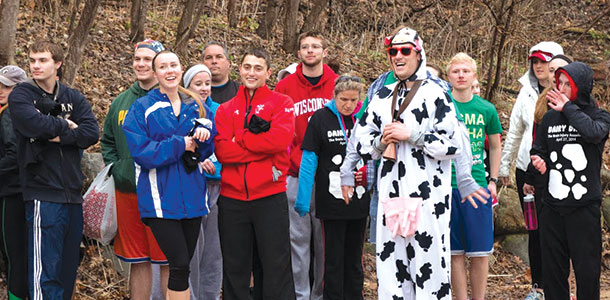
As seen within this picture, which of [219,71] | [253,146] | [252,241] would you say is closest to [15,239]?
[252,241]

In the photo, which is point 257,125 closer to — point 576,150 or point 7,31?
point 576,150

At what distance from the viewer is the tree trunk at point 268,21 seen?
13766 mm

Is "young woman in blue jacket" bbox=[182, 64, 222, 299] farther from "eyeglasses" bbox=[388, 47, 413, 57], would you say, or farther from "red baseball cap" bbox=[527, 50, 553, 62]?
"red baseball cap" bbox=[527, 50, 553, 62]

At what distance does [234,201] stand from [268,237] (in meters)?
0.39

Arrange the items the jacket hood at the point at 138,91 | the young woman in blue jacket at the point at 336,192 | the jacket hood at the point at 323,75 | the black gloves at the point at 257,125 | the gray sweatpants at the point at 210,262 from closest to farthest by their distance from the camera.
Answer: the black gloves at the point at 257,125 < the jacket hood at the point at 138,91 < the young woman in blue jacket at the point at 336,192 < the gray sweatpants at the point at 210,262 < the jacket hood at the point at 323,75

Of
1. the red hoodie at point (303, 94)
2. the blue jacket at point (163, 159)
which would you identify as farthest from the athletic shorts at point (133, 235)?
the red hoodie at point (303, 94)

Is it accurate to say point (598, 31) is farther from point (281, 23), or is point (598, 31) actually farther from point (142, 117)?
point (142, 117)

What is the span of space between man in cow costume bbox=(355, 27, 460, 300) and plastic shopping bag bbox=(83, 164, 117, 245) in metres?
2.28

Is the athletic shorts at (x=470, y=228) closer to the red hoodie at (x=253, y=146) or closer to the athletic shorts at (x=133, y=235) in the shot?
the red hoodie at (x=253, y=146)

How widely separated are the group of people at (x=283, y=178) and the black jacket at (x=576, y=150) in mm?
13

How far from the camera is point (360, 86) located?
6.75 meters

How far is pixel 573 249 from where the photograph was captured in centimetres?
605

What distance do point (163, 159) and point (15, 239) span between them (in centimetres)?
161

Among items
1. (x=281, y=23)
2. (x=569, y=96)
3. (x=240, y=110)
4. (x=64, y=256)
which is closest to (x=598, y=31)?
(x=281, y=23)
